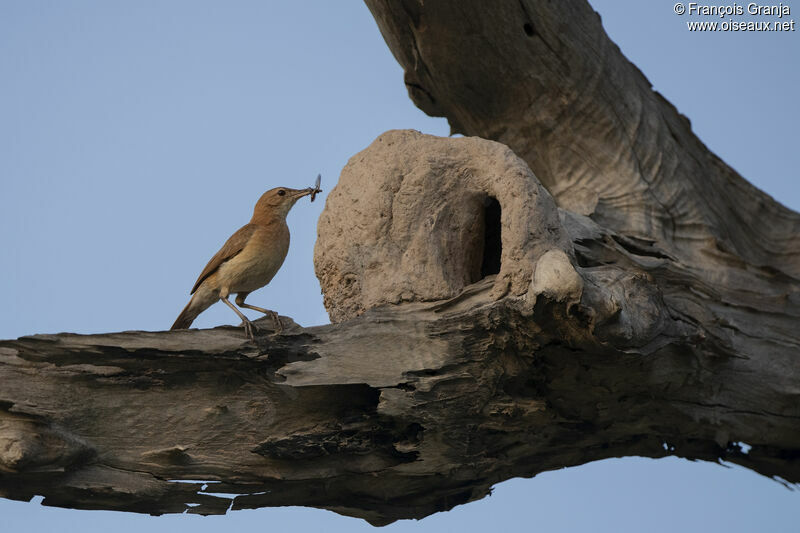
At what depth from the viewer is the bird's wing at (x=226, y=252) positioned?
7258mm

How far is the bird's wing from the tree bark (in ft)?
2.60

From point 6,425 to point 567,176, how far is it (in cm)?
563

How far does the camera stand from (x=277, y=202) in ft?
25.6

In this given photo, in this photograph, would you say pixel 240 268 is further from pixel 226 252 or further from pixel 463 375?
pixel 463 375

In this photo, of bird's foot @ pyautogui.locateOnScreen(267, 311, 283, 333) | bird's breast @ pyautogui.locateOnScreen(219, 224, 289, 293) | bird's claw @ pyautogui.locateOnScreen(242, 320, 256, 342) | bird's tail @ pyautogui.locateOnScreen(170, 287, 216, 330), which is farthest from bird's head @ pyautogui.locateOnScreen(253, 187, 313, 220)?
bird's claw @ pyautogui.locateOnScreen(242, 320, 256, 342)

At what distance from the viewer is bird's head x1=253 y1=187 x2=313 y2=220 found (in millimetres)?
7738

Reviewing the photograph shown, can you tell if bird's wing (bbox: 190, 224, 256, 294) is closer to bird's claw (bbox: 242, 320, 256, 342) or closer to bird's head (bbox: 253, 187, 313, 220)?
bird's head (bbox: 253, 187, 313, 220)

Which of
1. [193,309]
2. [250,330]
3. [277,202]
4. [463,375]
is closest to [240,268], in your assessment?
[193,309]

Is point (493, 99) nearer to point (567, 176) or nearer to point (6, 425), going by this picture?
point (567, 176)

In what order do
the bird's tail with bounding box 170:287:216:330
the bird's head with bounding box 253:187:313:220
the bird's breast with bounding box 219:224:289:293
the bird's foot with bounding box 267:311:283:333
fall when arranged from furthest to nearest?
1. the bird's head with bounding box 253:187:313:220
2. the bird's tail with bounding box 170:287:216:330
3. the bird's breast with bounding box 219:224:289:293
4. the bird's foot with bounding box 267:311:283:333

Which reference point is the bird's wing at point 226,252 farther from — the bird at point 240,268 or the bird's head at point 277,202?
the bird's head at point 277,202

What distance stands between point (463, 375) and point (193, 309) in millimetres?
2355

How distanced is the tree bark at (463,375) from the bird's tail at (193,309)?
0.94 m

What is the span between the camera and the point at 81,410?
19.0 feet
